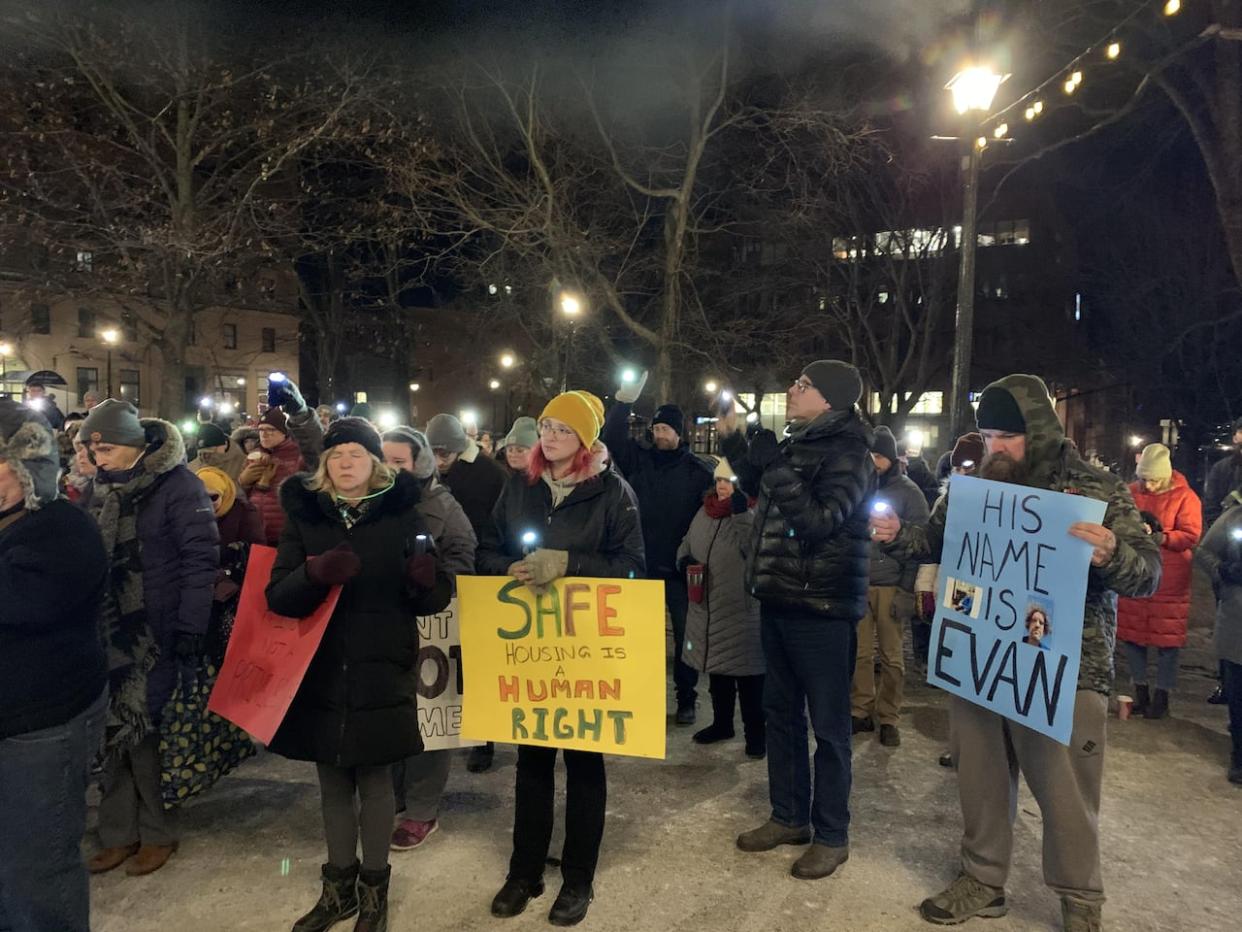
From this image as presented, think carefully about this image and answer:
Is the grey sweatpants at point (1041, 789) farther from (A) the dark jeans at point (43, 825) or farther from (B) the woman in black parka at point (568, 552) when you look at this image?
(A) the dark jeans at point (43, 825)

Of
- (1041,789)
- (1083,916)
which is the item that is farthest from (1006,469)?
(1083,916)

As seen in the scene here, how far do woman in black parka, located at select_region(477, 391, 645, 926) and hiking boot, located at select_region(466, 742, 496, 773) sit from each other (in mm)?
1600

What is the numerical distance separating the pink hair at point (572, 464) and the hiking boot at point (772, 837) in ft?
6.62

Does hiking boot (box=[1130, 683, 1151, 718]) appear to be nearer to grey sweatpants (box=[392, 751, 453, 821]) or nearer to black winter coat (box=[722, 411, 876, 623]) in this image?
black winter coat (box=[722, 411, 876, 623])

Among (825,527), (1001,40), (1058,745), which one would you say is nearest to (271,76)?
(1001,40)

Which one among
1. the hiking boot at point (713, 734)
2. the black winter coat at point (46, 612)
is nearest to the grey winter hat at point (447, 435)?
the hiking boot at point (713, 734)

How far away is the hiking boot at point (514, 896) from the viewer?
12.0ft

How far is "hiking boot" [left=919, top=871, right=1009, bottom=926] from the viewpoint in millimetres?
3627

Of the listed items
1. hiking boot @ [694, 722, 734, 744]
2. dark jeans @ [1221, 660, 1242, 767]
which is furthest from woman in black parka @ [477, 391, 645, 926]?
dark jeans @ [1221, 660, 1242, 767]

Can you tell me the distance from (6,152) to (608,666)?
18.8 metres

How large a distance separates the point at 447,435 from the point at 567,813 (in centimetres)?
310

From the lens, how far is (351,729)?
3357mm

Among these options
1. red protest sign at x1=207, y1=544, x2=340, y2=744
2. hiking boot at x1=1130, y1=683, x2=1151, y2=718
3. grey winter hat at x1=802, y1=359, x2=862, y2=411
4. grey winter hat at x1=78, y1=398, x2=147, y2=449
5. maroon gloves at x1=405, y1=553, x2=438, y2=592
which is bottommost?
hiking boot at x1=1130, y1=683, x2=1151, y2=718

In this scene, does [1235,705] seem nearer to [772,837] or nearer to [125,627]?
[772,837]
